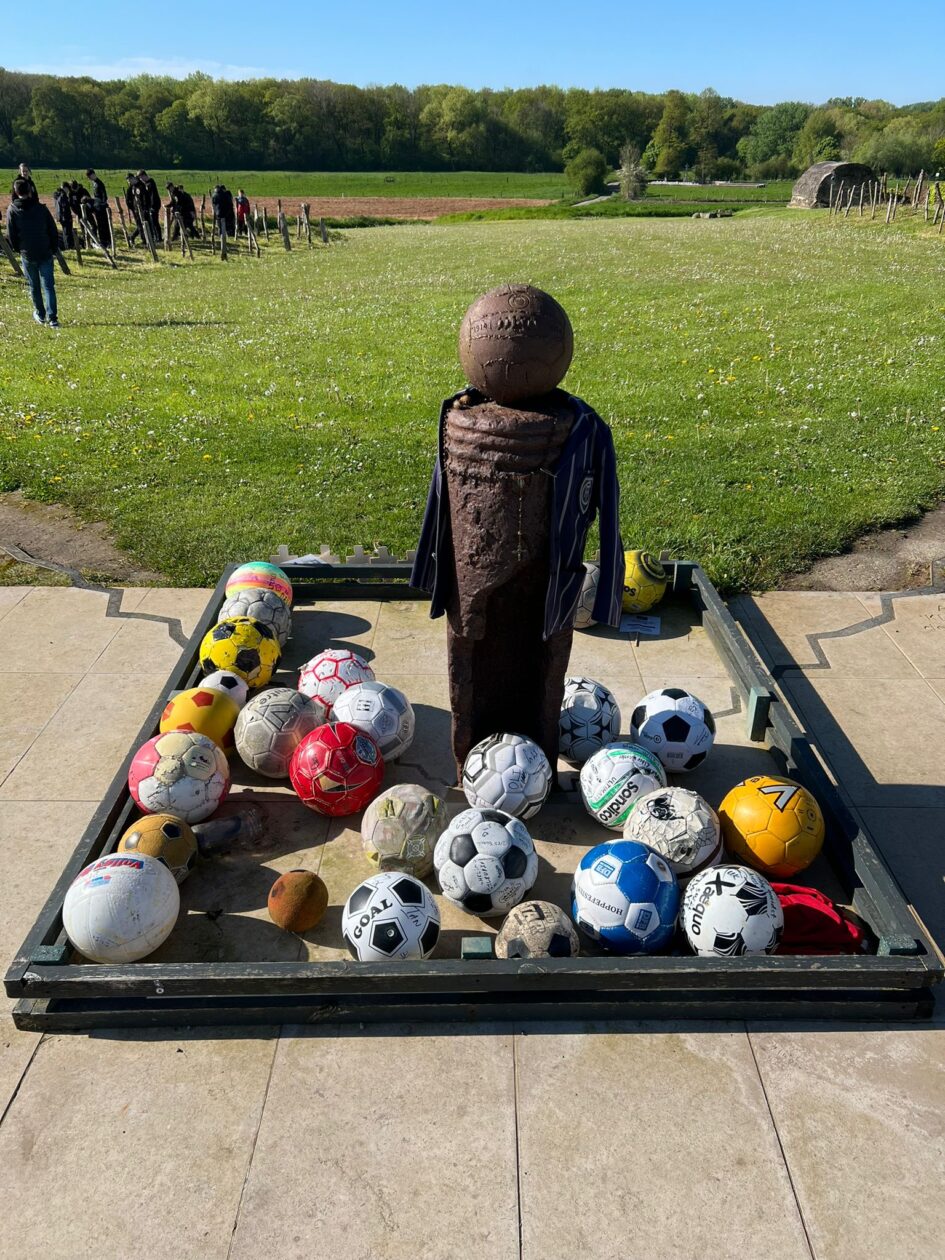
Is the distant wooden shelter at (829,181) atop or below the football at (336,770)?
atop

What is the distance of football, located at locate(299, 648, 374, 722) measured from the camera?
6.60 metres

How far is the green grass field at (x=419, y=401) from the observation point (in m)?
10.1

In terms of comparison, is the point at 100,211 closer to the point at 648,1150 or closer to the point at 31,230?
the point at 31,230

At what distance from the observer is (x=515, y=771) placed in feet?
18.3

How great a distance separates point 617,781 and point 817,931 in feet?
4.59

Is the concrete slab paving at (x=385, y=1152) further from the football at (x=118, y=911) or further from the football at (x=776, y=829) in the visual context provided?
the football at (x=776, y=829)

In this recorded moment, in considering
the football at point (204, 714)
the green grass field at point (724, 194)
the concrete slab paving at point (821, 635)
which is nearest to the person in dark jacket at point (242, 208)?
the concrete slab paving at point (821, 635)

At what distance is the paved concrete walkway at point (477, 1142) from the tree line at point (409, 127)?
94838 mm

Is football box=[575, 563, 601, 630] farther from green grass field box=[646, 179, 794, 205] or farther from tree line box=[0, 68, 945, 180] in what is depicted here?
tree line box=[0, 68, 945, 180]

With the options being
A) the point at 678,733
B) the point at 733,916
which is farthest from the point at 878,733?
the point at 733,916

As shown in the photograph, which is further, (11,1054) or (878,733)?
(878,733)

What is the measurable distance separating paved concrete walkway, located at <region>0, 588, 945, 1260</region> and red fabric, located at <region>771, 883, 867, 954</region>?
1.35ft

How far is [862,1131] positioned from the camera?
4035 millimetres

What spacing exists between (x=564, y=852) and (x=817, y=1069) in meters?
1.86
